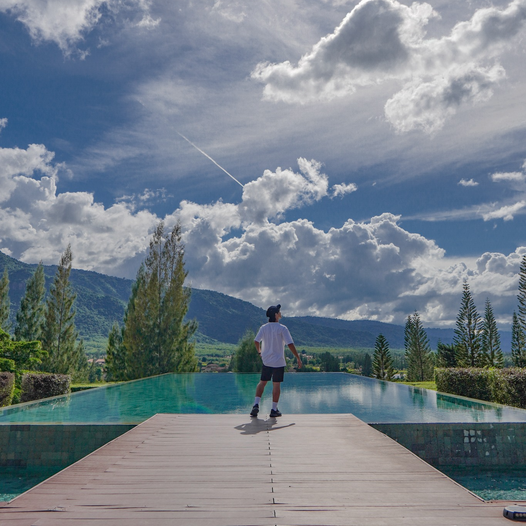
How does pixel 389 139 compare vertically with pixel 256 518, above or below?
above

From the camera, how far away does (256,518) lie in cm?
216

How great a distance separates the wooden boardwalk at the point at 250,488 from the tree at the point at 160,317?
15751 millimetres

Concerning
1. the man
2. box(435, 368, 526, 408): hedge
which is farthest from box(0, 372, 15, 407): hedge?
box(435, 368, 526, 408): hedge

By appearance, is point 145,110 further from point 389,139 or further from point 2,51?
point 389,139

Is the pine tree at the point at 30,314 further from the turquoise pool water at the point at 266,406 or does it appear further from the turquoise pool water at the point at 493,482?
the turquoise pool water at the point at 493,482

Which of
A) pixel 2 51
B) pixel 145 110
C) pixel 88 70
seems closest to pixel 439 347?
pixel 145 110

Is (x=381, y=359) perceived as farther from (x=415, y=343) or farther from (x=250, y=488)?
(x=250, y=488)

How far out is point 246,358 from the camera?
64.0 ft

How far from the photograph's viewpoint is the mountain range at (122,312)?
4587 inches

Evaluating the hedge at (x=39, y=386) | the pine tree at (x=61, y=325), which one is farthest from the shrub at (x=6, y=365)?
the pine tree at (x=61, y=325)

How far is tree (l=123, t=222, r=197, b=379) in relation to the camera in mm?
19438

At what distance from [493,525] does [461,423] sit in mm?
3976

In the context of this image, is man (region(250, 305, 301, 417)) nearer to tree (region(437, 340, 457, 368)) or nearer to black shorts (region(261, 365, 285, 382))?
black shorts (region(261, 365, 285, 382))

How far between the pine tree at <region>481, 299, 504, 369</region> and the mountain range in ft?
279
